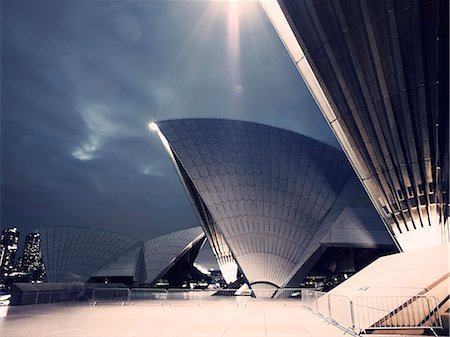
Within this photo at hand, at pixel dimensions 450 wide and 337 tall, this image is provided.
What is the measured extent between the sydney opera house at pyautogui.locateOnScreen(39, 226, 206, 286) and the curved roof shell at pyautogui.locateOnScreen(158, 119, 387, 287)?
19.6 meters

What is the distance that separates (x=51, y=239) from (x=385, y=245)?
1674 inches

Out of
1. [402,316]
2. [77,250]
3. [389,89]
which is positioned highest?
[389,89]

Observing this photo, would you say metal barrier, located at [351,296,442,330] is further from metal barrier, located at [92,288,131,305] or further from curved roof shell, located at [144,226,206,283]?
curved roof shell, located at [144,226,206,283]

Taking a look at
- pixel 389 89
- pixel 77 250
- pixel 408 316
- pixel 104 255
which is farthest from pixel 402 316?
pixel 77 250

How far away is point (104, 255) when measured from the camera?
43.8 m

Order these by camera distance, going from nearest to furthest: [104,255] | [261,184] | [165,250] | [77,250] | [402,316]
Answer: [402,316]
[261,184]
[77,250]
[104,255]
[165,250]

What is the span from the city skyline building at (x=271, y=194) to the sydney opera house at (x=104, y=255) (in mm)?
17717

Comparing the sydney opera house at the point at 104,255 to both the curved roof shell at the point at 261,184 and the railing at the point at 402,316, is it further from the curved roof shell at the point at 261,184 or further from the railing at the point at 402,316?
the railing at the point at 402,316

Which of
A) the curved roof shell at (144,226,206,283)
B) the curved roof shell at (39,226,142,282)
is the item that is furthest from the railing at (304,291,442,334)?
the curved roof shell at (39,226,142,282)

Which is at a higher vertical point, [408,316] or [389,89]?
[389,89]

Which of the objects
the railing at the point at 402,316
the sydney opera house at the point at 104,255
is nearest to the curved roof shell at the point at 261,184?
the railing at the point at 402,316

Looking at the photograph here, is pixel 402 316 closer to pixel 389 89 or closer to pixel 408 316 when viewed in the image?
pixel 408 316

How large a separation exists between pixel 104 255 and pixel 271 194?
95.6 ft

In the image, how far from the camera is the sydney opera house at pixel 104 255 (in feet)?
135
